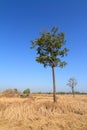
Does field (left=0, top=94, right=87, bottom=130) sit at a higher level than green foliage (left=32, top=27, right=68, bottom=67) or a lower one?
lower

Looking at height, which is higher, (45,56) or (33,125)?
(45,56)

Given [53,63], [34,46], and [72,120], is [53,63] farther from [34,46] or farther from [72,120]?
[72,120]

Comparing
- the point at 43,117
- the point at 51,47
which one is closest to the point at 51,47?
the point at 51,47

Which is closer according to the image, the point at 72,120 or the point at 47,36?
the point at 72,120

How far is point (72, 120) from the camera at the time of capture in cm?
1115

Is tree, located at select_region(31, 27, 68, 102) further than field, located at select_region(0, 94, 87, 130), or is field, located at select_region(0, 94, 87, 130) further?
tree, located at select_region(31, 27, 68, 102)

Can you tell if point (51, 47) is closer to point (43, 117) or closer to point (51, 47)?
point (51, 47)

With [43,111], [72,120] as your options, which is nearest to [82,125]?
[72,120]

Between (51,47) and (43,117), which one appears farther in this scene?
(51,47)

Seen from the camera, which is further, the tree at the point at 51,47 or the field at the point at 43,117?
the tree at the point at 51,47

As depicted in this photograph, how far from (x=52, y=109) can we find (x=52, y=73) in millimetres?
5010

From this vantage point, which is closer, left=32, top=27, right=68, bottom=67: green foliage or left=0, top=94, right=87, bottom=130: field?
left=0, top=94, right=87, bottom=130: field

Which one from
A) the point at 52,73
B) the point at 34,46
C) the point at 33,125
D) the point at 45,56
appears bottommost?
the point at 33,125

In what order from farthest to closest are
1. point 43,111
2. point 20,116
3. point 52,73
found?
point 52,73
point 43,111
point 20,116
